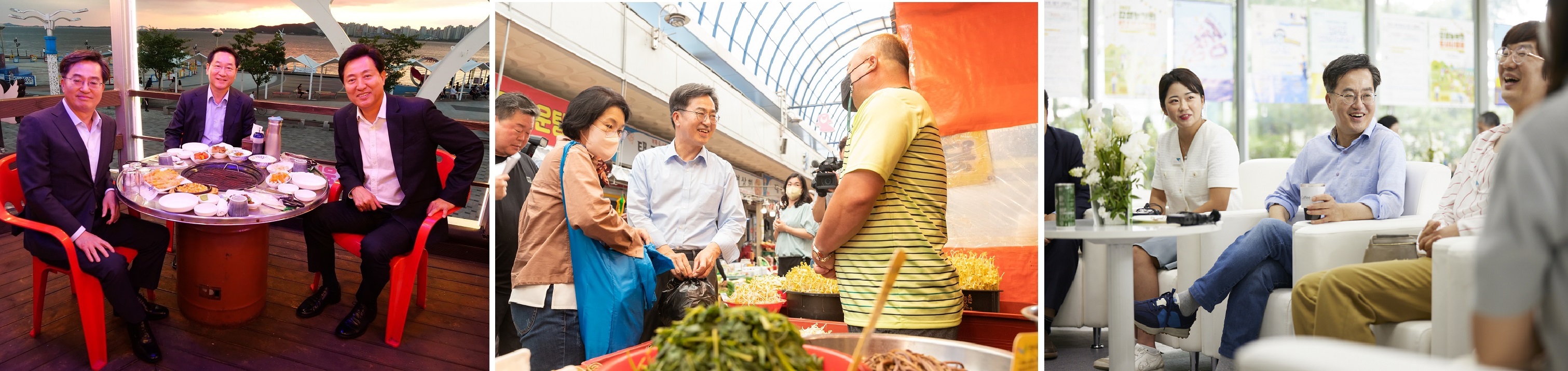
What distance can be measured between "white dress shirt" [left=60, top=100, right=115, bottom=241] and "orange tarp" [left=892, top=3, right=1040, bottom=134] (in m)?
3.19

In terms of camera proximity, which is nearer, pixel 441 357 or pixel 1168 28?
pixel 441 357

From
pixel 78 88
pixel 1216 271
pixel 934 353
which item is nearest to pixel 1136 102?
pixel 1216 271

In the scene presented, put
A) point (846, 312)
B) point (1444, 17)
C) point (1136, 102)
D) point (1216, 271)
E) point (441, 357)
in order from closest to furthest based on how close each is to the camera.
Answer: point (846, 312), point (1216, 271), point (441, 357), point (1136, 102), point (1444, 17)

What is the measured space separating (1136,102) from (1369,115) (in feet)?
8.94

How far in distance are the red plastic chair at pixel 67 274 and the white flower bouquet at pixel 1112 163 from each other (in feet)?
12.0

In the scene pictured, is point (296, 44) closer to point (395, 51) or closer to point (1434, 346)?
point (395, 51)

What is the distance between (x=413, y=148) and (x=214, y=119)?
899 mm

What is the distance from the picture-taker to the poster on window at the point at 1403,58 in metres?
6.43

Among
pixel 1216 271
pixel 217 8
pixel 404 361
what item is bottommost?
pixel 404 361

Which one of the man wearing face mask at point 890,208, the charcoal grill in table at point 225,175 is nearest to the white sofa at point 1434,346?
the man wearing face mask at point 890,208

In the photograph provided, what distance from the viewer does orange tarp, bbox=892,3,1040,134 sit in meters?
2.14

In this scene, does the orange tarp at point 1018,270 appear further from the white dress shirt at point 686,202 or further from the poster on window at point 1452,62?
the poster on window at point 1452,62

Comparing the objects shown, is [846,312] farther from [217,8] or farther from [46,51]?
[46,51]

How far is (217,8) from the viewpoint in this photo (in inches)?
132
